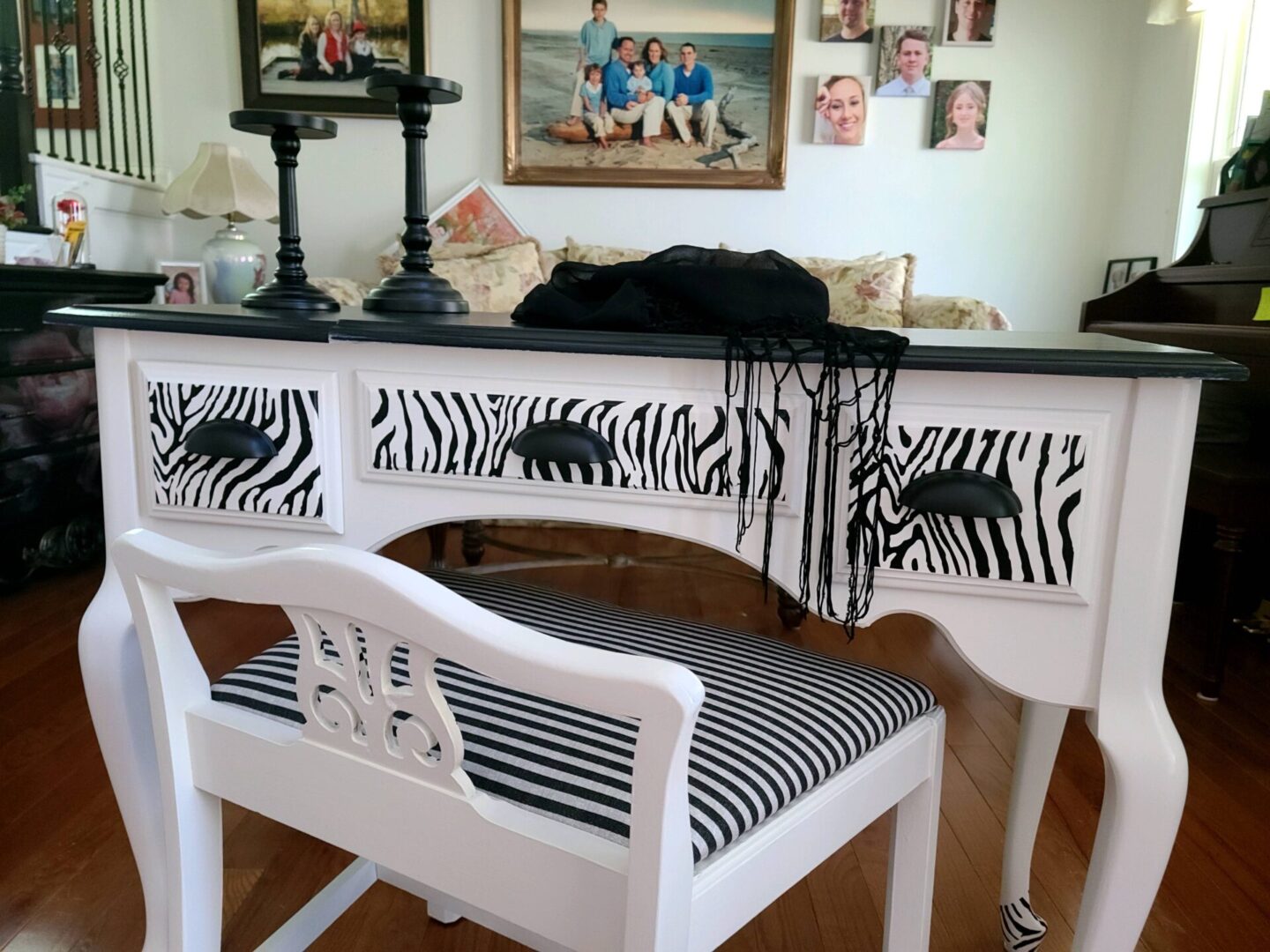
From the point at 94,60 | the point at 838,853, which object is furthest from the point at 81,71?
→ the point at 838,853

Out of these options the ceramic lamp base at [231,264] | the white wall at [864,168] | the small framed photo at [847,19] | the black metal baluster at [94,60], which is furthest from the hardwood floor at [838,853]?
the small framed photo at [847,19]

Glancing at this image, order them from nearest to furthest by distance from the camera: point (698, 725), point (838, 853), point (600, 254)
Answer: point (698, 725) < point (838, 853) < point (600, 254)

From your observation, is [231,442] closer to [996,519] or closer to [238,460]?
[238,460]

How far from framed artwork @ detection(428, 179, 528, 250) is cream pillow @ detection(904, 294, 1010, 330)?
150 centimetres

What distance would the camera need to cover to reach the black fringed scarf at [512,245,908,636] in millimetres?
719

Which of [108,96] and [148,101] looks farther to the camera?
[148,101]

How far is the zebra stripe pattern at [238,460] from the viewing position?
2.82 feet

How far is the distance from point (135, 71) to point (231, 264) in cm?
95

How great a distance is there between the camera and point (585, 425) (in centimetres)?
80

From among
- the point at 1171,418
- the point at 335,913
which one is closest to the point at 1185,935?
the point at 1171,418

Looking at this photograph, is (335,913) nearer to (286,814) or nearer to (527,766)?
(286,814)

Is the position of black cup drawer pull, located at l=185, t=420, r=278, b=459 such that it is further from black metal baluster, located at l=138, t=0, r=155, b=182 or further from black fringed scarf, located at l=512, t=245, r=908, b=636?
black metal baluster, located at l=138, t=0, r=155, b=182

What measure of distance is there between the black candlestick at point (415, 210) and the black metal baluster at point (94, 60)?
2.76 metres

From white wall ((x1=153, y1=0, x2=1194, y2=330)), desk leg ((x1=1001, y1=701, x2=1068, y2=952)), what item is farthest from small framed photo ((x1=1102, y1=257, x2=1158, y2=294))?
desk leg ((x1=1001, y1=701, x2=1068, y2=952))
